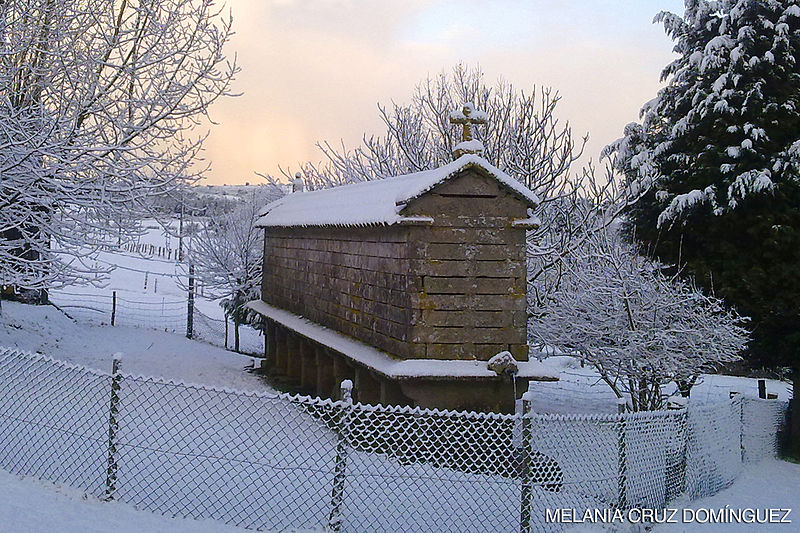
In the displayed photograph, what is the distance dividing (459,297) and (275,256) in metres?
7.87

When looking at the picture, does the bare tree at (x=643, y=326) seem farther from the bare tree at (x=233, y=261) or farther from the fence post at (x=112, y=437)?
the bare tree at (x=233, y=261)

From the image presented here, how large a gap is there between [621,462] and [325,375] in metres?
6.48

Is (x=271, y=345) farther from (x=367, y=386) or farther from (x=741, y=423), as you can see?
(x=741, y=423)

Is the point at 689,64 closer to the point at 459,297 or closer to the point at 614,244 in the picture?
the point at 614,244

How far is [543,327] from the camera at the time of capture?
594 inches

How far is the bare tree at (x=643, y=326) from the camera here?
13188 millimetres

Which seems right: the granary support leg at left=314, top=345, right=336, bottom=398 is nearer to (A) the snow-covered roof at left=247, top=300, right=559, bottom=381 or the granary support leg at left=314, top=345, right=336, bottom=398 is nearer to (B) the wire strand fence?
(A) the snow-covered roof at left=247, top=300, right=559, bottom=381

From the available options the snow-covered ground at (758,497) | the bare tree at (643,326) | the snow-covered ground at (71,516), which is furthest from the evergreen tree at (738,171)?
the snow-covered ground at (71,516)

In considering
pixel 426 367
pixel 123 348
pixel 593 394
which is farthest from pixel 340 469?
pixel 593 394

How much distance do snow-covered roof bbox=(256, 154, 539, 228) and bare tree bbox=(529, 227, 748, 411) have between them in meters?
4.82

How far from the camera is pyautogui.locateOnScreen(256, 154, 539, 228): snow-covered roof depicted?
8.84 meters

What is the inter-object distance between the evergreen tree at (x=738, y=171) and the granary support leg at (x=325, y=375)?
7370mm

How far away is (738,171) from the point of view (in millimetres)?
14758

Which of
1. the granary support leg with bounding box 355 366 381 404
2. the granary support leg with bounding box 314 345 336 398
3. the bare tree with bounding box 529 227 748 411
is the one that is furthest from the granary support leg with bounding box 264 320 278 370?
the bare tree with bounding box 529 227 748 411
